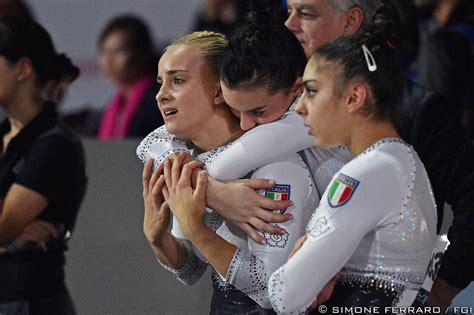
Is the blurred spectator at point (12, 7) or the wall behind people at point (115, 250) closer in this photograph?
the wall behind people at point (115, 250)

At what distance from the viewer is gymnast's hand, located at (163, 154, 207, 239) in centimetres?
215

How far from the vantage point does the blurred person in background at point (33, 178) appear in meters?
2.79

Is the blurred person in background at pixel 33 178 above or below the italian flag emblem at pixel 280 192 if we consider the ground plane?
below

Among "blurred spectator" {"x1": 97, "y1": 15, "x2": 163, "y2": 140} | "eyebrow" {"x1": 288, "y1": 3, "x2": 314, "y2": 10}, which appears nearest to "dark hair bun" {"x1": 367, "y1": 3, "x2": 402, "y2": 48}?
"eyebrow" {"x1": 288, "y1": 3, "x2": 314, "y2": 10}

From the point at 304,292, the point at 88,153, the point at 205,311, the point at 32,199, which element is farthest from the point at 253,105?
the point at 88,153

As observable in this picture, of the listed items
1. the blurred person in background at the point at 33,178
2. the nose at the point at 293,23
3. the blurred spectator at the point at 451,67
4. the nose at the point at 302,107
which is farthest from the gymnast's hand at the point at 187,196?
the blurred spectator at the point at 451,67

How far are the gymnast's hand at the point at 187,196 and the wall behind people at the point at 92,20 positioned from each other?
3.27 meters

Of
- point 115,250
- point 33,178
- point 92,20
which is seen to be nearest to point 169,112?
point 33,178

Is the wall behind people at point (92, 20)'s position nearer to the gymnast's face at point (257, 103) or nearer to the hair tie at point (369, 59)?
the gymnast's face at point (257, 103)

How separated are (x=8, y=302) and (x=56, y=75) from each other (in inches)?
24.3

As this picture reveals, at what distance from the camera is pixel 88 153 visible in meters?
3.27

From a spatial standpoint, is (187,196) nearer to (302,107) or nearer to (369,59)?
(302,107)

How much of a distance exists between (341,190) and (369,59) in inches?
10.3

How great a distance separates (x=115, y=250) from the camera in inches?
122
